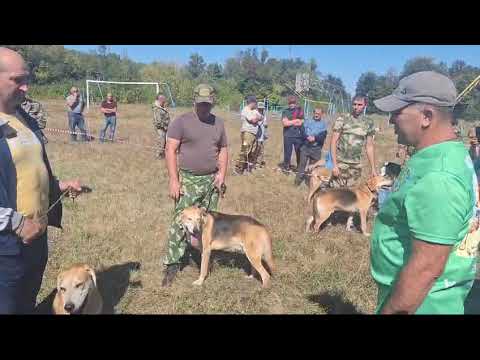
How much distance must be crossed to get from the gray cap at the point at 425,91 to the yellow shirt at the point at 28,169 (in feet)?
6.82

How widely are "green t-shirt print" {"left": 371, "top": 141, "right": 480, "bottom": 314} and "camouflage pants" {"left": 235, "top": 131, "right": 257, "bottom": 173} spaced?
8740mm

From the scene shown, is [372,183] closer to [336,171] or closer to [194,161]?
[336,171]

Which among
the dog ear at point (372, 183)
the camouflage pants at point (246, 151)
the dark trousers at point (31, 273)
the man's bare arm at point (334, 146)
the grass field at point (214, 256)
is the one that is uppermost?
the man's bare arm at point (334, 146)

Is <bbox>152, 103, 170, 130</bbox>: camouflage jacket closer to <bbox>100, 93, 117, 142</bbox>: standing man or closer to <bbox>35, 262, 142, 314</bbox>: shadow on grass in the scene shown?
<bbox>100, 93, 117, 142</bbox>: standing man

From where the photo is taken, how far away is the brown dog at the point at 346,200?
6340 millimetres

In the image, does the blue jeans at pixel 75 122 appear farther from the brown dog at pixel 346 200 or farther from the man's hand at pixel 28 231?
the man's hand at pixel 28 231

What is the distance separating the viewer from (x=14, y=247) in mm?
2266

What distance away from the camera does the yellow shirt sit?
91.4 inches

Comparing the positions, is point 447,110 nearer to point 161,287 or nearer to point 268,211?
point 161,287

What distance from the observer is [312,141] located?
372 inches

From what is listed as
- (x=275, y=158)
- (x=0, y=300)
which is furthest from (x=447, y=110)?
(x=275, y=158)

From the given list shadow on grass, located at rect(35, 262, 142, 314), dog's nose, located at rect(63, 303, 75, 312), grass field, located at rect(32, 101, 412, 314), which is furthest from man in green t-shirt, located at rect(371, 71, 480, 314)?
shadow on grass, located at rect(35, 262, 142, 314)

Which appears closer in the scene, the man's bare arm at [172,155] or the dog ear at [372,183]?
the man's bare arm at [172,155]

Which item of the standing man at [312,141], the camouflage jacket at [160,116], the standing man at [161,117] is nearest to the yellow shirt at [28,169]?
the standing man at [312,141]
